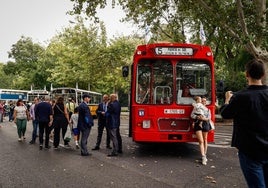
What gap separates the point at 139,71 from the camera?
1147 centimetres

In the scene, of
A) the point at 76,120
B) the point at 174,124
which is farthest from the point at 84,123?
the point at 174,124

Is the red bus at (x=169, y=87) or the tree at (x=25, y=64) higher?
the tree at (x=25, y=64)

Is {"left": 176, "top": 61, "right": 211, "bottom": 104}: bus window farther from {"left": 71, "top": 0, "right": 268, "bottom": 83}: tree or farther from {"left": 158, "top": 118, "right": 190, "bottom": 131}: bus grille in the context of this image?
{"left": 71, "top": 0, "right": 268, "bottom": 83}: tree

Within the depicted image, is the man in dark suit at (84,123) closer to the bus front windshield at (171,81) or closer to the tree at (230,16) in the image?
the bus front windshield at (171,81)

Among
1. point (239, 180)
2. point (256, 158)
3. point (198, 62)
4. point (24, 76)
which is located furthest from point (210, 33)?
point (24, 76)

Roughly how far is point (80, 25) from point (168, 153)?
33415 mm

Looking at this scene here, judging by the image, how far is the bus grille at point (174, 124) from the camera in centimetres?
1114

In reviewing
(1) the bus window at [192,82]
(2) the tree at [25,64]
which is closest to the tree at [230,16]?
(1) the bus window at [192,82]

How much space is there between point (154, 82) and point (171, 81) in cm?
50

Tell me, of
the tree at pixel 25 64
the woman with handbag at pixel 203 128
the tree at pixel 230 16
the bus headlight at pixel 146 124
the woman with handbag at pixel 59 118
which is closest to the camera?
the woman with handbag at pixel 203 128

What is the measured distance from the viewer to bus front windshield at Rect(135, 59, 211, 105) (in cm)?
1130

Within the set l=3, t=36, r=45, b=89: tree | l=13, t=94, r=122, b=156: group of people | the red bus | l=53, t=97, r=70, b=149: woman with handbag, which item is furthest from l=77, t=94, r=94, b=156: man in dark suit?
l=3, t=36, r=45, b=89: tree

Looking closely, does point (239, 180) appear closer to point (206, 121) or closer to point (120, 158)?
point (206, 121)

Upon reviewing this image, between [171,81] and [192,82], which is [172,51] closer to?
[171,81]
